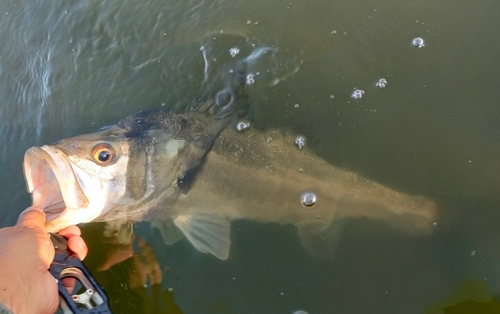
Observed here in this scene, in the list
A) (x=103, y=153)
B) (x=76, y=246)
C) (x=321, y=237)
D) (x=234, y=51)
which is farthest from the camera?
(x=234, y=51)

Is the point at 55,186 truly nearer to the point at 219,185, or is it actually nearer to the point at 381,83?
the point at 219,185

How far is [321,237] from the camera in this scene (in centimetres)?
379

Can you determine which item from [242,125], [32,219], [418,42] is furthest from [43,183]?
[418,42]

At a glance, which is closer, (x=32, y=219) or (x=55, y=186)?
(x=32, y=219)

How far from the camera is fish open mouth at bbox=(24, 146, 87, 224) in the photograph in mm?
3209

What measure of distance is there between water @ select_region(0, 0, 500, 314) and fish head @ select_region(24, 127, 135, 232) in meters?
0.75

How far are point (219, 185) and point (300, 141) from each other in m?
0.83

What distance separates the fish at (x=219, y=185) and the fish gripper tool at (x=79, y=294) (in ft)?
2.47

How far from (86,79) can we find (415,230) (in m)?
4.09

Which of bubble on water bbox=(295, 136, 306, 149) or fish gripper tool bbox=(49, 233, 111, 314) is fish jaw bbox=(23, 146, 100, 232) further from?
bubble on water bbox=(295, 136, 306, 149)

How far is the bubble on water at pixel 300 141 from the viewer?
13.6ft

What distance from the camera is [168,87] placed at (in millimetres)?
5020

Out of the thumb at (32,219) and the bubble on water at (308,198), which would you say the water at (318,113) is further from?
the thumb at (32,219)

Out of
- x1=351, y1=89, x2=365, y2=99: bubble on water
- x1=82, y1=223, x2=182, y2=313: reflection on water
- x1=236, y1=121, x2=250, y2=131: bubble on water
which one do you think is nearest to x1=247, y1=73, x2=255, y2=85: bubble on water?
x1=236, y1=121, x2=250, y2=131: bubble on water
